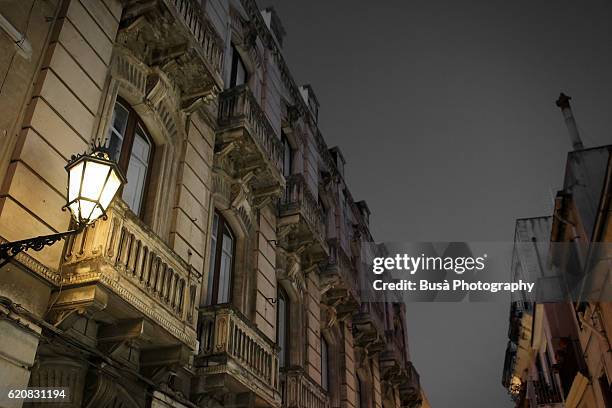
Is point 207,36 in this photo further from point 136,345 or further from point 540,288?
point 540,288

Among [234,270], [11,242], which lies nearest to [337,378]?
[234,270]

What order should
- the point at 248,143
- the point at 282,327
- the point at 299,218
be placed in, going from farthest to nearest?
the point at 299,218 → the point at 282,327 → the point at 248,143

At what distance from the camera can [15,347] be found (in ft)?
20.6

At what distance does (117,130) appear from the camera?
984cm

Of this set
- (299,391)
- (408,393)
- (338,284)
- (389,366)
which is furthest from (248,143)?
(408,393)

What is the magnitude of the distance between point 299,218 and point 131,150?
6972mm

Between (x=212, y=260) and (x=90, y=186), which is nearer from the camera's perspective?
(x=90, y=186)

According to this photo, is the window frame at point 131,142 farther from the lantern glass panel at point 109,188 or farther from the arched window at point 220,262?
the lantern glass panel at point 109,188

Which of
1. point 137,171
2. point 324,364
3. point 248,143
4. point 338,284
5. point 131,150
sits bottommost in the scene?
point 324,364

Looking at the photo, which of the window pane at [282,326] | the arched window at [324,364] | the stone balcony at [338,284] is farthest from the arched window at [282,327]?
the arched window at [324,364]

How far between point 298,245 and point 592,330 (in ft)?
33.5

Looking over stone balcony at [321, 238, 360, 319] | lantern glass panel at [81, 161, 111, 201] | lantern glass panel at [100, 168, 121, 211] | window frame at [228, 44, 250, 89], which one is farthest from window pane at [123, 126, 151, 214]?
stone balcony at [321, 238, 360, 319]

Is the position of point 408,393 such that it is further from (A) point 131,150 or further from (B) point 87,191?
(B) point 87,191

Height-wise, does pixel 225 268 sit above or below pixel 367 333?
below
